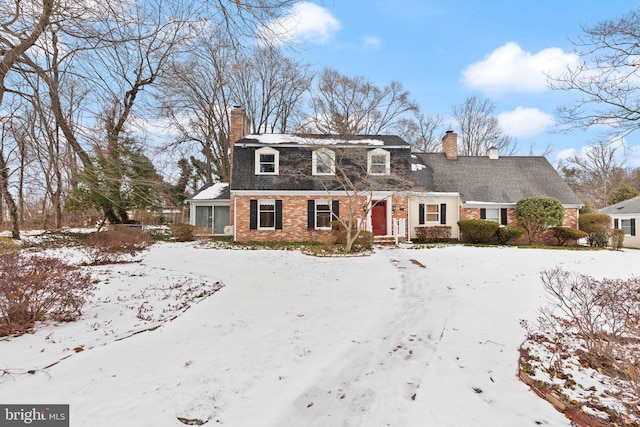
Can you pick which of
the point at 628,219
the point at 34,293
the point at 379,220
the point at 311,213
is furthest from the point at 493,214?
the point at 34,293

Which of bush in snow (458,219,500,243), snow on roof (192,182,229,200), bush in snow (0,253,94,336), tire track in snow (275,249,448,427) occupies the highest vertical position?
snow on roof (192,182,229,200)

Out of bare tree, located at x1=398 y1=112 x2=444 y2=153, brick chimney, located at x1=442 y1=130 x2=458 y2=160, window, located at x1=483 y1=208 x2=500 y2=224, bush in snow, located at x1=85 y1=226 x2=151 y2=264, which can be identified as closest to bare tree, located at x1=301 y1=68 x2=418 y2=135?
bare tree, located at x1=398 y1=112 x2=444 y2=153

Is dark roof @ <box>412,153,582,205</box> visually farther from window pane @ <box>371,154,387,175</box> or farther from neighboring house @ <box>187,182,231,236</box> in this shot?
neighboring house @ <box>187,182,231,236</box>

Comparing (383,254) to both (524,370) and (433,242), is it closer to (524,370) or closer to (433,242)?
(433,242)

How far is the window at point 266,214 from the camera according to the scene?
50.9 ft

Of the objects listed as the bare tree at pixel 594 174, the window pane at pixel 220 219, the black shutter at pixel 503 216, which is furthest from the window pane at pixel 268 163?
the bare tree at pixel 594 174

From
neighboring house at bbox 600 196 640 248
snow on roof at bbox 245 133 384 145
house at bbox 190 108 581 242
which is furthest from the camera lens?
neighboring house at bbox 600 196 640 248

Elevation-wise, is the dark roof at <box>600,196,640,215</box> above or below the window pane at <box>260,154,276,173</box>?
below

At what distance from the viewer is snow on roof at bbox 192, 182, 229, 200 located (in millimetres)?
18017

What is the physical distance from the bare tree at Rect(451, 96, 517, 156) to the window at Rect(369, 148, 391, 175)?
1724 cm

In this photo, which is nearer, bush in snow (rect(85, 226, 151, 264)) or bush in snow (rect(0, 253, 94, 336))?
bush in snow (rect(0, 253, 94, 336))

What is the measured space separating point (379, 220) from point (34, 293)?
13921mm

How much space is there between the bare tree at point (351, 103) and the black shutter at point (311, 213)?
11.6m

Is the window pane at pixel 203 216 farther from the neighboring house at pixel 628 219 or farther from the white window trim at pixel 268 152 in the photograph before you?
the neighboring house at pixel 628 219
